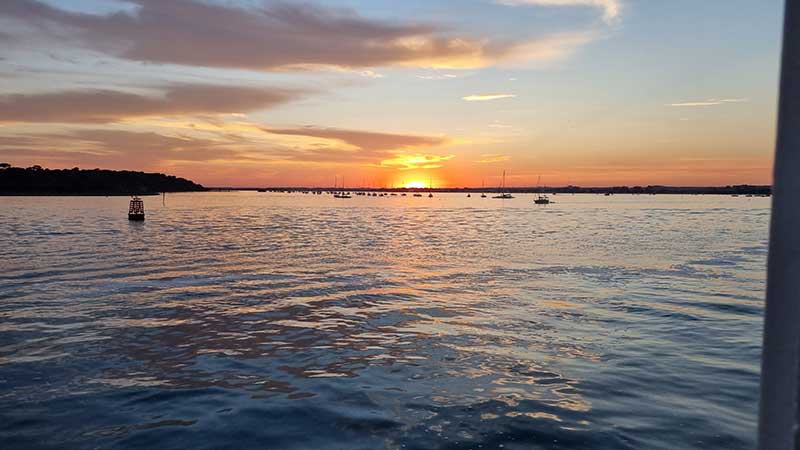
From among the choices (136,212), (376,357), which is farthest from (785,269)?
(136,212)

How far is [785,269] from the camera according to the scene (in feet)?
5.70

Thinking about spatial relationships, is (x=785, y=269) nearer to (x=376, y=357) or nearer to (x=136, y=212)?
(x=376, y=357)

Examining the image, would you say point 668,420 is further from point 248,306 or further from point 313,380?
point 248,306

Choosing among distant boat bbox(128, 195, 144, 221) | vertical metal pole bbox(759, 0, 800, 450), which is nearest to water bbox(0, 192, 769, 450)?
vertical metal pole bbox(759, 0, 800, 450)

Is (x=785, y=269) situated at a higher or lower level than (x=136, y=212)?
higher

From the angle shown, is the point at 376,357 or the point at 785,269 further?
the point at 376,357

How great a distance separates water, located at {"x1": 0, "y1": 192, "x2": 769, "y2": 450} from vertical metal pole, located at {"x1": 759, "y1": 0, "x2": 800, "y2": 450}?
7.33 metres

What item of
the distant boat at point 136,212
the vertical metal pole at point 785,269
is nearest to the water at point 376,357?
the vertical metal pole at point 785,269

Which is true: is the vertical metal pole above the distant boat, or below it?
above

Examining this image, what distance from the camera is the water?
912 cm

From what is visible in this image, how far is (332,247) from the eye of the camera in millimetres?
42906

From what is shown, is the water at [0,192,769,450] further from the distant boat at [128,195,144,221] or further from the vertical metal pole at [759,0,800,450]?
the distant boat at [128,195,144,221]

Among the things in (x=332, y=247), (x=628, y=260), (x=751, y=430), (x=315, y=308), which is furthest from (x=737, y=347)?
(x=332, y=247)

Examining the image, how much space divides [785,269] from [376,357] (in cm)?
1249
